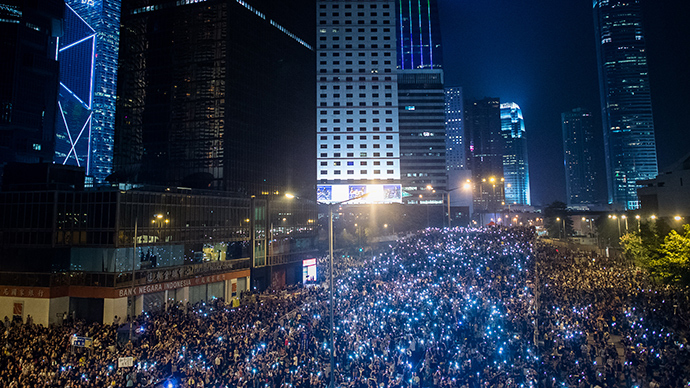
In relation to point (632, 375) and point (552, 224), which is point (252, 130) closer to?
point (632, 375)

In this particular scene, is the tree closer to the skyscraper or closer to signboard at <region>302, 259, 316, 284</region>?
signboard at <region>302, 259, 316, 284</region>

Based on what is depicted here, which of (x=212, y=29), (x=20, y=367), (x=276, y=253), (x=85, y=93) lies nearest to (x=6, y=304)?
(x=20, y=367)

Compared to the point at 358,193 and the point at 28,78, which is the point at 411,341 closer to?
the point at 358,193

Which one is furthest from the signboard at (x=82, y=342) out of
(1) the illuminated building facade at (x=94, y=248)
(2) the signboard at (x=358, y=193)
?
(2) the signboard at (x=358, y=193)

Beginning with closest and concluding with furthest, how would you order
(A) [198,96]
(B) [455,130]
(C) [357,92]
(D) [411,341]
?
(D) [411,341] < (A) [198,96] < (C) [357,92] < (B) [455,130]

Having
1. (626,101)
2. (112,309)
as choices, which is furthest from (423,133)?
(626,101)
